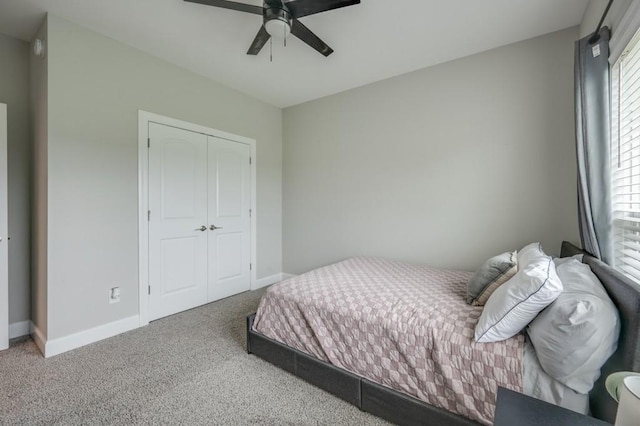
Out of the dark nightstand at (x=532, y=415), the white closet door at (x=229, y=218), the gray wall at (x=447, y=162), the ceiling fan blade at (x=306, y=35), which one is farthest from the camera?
the white closet door at (x=229, y=218)

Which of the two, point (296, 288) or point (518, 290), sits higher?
point (518, 290)

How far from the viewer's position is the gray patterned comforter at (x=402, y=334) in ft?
4.27

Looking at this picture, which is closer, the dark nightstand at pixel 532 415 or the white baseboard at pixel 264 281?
the dark nightstand at pixel 532 415

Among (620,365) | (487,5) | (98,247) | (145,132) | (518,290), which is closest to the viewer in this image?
(620,365)

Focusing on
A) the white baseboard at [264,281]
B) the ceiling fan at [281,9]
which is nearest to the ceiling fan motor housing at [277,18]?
the ceiling fan at [281,9]

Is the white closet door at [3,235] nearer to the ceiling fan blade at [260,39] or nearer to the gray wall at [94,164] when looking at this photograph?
the gray wall at [94,164]

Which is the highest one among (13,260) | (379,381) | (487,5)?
(487,5)

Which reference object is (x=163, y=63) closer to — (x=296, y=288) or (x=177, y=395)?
(x=296, y=288)

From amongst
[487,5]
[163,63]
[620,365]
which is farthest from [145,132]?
[620,365]

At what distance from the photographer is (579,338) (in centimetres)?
107

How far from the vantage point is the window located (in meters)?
1.46

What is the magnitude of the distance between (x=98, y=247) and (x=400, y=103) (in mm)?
3327

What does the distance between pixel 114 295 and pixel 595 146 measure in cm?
386

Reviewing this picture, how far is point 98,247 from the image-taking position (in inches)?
95.7
